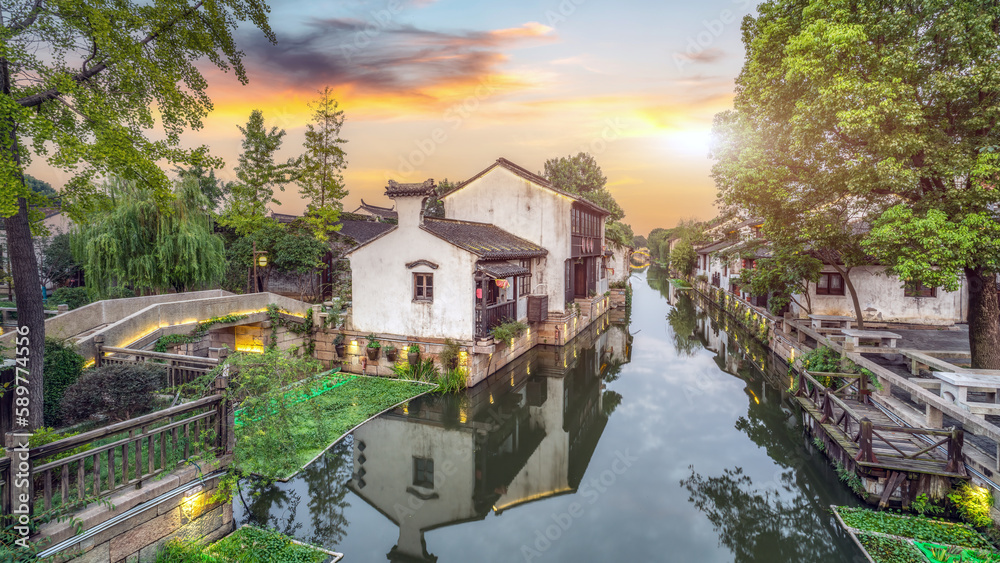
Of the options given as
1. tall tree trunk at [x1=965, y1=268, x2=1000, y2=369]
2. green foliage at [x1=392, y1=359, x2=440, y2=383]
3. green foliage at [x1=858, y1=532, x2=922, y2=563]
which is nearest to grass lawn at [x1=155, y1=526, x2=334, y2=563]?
green foliage at [x1=392, y1=359, x2=440, y2=383]

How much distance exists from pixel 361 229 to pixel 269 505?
1050 inches

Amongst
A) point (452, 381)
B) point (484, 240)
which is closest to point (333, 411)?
point (452, 381)

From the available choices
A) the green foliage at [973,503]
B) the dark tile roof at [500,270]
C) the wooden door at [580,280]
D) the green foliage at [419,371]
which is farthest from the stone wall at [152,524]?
the wooden door at [580,280]

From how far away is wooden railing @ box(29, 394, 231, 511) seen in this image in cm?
488

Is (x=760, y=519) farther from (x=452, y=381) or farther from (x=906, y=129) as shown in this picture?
(x=906, y=129)

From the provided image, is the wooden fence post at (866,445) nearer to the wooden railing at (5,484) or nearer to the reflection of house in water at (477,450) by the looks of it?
the reflection of house in water at (477,450)

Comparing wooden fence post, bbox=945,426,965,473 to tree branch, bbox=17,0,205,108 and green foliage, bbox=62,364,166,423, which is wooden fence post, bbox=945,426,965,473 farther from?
tree branch, bbox=17,0,205,108

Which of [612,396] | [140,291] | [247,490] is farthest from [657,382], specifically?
[140,291]

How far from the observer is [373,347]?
49.8 feet

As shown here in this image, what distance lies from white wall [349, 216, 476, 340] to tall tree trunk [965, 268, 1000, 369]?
1297 cm

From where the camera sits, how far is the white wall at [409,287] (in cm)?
1481

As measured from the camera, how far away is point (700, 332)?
1028 inches

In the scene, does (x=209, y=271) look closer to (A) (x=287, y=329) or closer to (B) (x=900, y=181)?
(A) (x=287, y=329)

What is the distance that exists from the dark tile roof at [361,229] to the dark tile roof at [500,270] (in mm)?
14420
